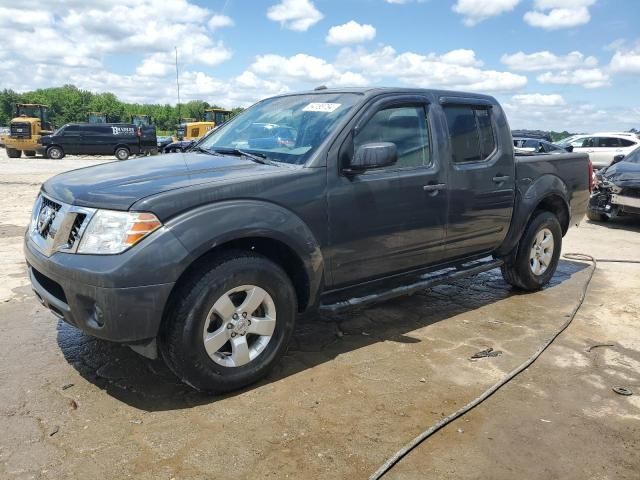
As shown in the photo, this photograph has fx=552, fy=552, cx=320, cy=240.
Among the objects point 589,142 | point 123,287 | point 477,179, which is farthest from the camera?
point 589,142

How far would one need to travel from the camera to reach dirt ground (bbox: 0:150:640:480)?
105 inches

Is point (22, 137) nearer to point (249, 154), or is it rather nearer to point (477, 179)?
point (249, 154)

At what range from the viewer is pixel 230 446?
9.16 ft

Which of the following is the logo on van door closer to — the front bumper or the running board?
the running board

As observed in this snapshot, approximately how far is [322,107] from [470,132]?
4.63ft

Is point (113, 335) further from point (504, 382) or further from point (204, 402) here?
point (504, 382)

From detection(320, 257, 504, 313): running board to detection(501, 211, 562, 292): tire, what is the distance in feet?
1.15

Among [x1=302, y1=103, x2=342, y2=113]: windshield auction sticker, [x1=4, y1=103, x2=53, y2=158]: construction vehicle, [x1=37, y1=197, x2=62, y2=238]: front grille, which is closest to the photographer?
[x1=37, y1=197, x2=62, y2=238]: front grille

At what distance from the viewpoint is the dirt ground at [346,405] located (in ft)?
8.79

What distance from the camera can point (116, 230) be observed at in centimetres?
286

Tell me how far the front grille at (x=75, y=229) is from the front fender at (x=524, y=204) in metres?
3.65

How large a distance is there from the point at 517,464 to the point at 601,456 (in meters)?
0.46

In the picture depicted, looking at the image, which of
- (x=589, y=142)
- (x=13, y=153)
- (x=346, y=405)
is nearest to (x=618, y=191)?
(x=346, y=405)

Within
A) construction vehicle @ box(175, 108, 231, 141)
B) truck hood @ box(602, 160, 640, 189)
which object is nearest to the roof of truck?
truck hood @ box(602, 160, 640, 189)
